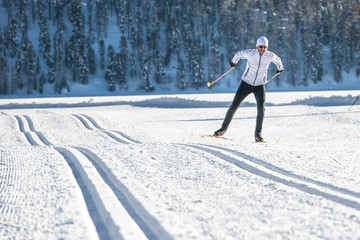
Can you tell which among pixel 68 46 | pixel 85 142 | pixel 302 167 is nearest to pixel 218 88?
pixel 68 46

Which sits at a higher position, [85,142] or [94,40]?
[94,40]

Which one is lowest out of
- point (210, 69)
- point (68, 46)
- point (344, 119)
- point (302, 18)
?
point (344, 119)

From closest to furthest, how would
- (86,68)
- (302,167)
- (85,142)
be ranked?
(302,167)
(85,142)
(86,68)

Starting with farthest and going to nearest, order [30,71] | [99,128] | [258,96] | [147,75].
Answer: [147,75] < [30,71] < [99,128] < [258,96]

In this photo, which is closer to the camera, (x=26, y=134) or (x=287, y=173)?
(x=287, y=173)

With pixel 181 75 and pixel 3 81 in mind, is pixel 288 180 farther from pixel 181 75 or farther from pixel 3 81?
pixel 3 81

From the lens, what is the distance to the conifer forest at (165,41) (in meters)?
51.8

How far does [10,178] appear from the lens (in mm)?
3865

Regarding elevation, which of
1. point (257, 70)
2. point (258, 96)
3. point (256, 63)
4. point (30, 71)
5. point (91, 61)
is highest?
point (91, 61)

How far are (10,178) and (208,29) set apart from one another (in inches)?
2376

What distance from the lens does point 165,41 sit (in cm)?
5997

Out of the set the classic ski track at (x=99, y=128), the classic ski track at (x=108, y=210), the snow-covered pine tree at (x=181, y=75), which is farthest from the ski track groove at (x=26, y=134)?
the snow-covered pine tree at (x=181, y=75)

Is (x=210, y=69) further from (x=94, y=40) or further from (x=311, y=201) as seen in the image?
(x=311, y=201)

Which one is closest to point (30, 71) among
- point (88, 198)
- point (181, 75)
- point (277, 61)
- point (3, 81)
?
point (3, 81)
